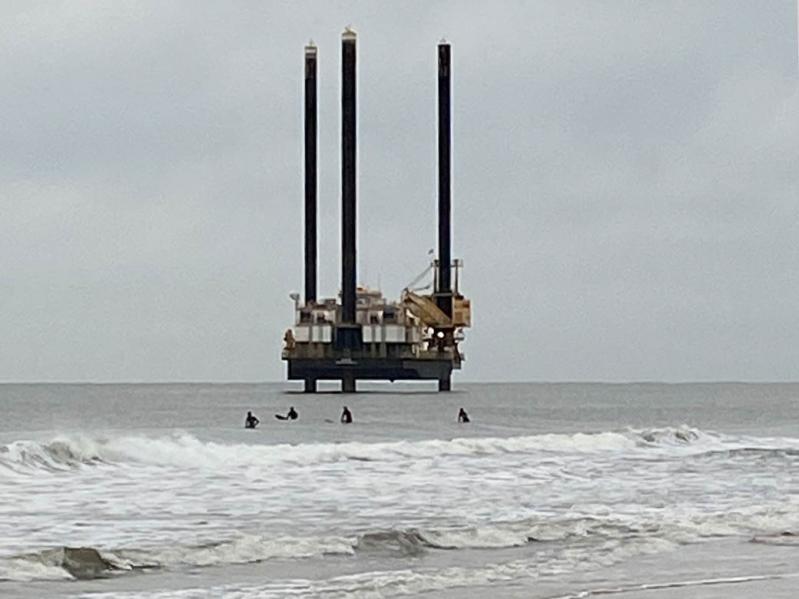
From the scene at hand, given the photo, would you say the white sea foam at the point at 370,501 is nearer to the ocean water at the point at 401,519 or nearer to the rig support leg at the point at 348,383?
the ocean water at the point at 401,519

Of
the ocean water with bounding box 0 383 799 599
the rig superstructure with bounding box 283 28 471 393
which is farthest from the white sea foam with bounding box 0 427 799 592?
the rig superstructure with bounding box 283 28 471 393

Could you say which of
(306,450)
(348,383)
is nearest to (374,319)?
(348,383)

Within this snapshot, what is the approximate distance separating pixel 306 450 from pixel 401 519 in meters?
17.7

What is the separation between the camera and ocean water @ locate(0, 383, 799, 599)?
738 inches

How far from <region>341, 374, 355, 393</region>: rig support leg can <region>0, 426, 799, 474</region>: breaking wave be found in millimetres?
61609

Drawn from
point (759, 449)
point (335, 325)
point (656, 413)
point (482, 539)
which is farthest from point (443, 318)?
point (482, 539)

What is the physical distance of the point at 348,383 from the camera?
11650cm

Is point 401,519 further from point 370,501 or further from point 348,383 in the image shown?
point 348,383

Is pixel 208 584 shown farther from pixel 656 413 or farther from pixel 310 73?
pixel 310 73

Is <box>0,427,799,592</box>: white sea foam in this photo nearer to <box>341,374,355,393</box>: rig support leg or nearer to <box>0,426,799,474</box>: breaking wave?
<box>0,426,799,474</box>: breaking wave

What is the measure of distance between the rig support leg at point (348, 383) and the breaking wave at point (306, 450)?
202ft

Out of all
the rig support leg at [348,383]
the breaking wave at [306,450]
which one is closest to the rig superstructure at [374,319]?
the rig support leg at [348,383]

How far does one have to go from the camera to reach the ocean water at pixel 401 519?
61.5ft

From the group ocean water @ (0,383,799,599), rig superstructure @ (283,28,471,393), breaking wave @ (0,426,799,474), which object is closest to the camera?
ocean water @ (0,383,799,599)
